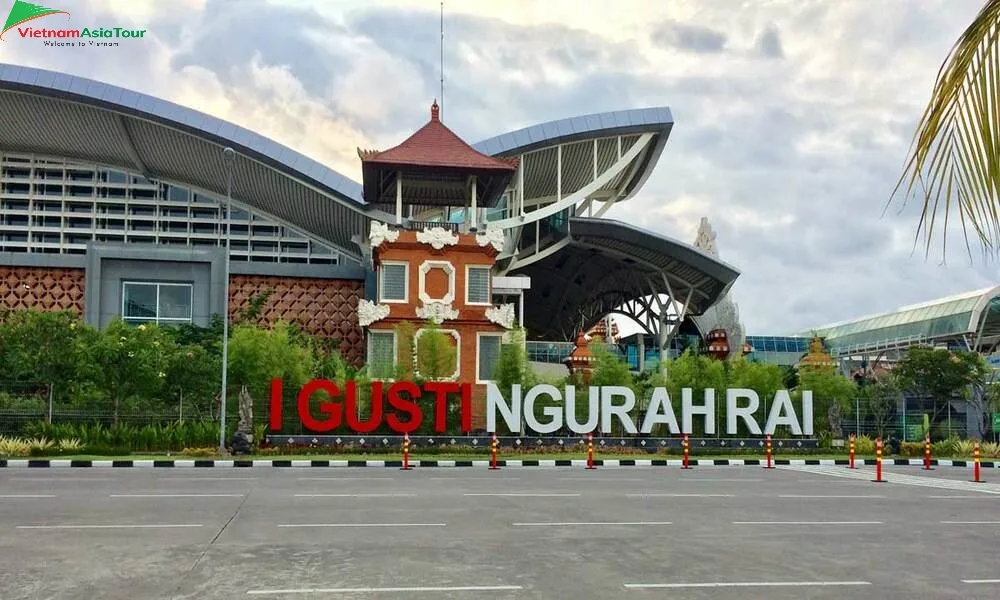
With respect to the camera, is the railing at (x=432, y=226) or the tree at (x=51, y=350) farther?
the railing at (x=432, y=226)

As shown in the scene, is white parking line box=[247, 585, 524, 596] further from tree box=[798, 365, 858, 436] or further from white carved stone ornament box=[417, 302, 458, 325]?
white carved stone ornament box=[417, 302, 458, 325]

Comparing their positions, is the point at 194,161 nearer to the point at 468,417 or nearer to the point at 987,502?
the point at 468,417

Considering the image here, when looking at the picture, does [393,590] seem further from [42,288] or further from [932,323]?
[932,323]

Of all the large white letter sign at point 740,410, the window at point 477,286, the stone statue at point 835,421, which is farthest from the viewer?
the window at point 477,286

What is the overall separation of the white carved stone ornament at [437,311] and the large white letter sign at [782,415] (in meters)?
15.4

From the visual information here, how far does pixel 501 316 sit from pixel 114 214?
79.1 ft

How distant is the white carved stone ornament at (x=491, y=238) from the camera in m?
44.8

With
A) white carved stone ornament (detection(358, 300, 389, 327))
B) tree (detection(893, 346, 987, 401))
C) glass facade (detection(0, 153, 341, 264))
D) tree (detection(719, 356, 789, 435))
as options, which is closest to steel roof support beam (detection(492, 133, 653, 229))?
white carved stone ornament (detection(358, 300, 389, 327))

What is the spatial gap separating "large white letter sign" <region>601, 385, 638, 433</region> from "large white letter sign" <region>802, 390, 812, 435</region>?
7.00m

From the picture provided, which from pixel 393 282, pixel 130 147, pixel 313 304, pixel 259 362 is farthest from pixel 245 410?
pixel 130 147

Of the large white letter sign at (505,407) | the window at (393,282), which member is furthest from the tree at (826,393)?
the window at (393,282)

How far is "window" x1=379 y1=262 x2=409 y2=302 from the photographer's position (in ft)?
144

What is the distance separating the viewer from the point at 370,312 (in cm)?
4325

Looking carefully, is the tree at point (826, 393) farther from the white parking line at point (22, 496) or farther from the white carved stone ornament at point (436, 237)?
the white parking line at point (22, 496)
